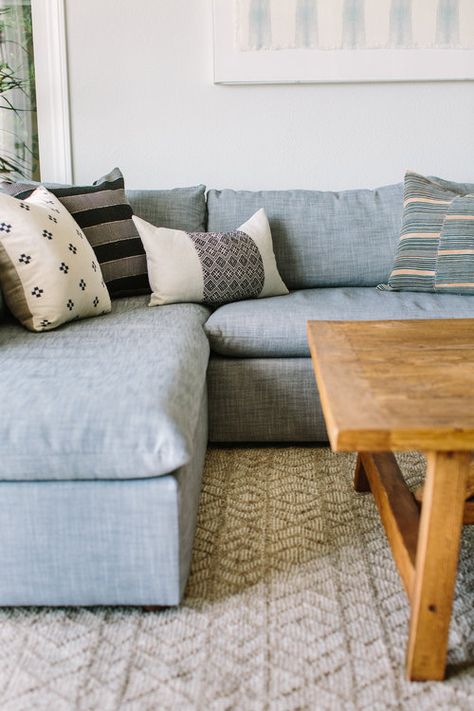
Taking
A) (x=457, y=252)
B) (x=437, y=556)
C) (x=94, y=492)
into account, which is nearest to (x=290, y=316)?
(x=457, y=252)

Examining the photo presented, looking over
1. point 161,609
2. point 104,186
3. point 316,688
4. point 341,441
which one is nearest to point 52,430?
point 161,609

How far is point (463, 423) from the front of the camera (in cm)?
108

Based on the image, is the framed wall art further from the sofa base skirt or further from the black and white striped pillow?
the sofa base skirt

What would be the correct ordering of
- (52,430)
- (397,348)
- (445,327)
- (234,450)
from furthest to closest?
1. (234,450)
2. (445,327)
3. (397,348)
4. (52,430)

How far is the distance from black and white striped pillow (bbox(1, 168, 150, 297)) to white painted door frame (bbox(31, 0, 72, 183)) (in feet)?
1.87

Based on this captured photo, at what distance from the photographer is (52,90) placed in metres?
2.87

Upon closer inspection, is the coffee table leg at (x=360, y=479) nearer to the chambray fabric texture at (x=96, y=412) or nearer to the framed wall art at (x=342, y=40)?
the chambray fabric texture at (x=96, y=412)

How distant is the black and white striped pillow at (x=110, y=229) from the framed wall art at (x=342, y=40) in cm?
82

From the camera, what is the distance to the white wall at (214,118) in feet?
9.27

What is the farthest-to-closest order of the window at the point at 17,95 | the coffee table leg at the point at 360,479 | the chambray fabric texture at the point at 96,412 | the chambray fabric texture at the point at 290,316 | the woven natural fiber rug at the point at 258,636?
the window at the point at 17,95, the chambray fabric texture at the point at 290,316, the coffee table leg at the point at 360,479, the chambray fabric texture at the point at 96,412, the woven natural fiber rug at the point at 258,636

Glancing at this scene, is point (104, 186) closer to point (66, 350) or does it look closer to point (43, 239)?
point (43, 239)

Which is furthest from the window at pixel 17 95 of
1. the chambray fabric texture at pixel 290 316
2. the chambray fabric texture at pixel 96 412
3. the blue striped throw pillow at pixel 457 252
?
the blue striped throw pillow at pixel 457 252

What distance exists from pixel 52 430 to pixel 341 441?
1.87ft

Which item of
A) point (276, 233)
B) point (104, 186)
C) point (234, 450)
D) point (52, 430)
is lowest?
point (234, 450)
